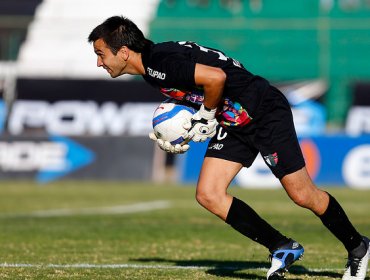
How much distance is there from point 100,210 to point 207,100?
31.6ft

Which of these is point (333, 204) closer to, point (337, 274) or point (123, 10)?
point (337, 274)

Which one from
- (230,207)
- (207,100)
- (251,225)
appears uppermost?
(207,100)

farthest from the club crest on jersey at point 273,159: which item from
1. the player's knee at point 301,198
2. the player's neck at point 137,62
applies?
the player's neck at point 137,62

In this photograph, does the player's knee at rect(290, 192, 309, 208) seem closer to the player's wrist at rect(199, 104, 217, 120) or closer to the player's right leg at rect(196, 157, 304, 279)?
the player's right leg at rect(196, 157, 304, 279)

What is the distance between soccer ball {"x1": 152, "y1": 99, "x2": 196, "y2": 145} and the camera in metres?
7.54

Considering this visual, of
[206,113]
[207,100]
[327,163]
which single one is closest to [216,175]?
[206,113]

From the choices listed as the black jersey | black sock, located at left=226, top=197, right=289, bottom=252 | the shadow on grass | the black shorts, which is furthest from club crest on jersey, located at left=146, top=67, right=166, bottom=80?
the shadow on grass

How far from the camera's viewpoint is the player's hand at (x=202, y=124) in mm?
7289

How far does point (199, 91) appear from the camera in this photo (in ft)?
24.3

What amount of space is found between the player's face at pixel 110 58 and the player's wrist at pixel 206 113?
0.70 m

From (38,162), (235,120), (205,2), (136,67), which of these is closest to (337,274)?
(235,120)

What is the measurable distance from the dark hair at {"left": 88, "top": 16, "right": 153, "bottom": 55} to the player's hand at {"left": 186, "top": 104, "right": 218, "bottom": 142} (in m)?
0.68

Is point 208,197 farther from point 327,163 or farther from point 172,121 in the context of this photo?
point 327,163

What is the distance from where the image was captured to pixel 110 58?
7406 mm
